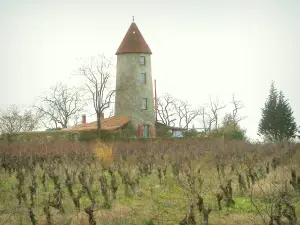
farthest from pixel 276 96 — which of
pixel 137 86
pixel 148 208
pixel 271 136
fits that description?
pixel 148 208

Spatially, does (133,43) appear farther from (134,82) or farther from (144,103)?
(144,103)

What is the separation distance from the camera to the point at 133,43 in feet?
183

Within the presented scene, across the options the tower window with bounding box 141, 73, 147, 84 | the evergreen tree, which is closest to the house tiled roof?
the tower window with bounding box 141, 73, 147, 84

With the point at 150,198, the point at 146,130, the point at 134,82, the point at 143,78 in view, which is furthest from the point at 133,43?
the point at 150,198

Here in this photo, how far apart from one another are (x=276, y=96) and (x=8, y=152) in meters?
40.5

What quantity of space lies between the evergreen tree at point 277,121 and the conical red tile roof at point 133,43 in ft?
50.2

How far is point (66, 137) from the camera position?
151 ft

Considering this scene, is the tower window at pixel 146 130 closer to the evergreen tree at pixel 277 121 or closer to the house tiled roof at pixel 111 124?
the house tiled roof at pixel 111 124

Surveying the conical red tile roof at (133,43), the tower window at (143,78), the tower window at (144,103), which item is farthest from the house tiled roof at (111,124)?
the conical red tile roof at (133,43)

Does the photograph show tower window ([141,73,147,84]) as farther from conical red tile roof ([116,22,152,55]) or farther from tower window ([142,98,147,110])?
conical red tile roof ([116,22,152,55])

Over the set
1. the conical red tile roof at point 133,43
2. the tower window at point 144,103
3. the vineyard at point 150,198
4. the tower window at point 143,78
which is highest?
the conical red tile roof at point 133,43

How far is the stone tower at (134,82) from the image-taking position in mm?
55500

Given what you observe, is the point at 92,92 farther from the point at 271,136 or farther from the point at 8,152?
the point at 8,152

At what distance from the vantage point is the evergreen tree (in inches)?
2345
